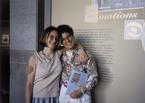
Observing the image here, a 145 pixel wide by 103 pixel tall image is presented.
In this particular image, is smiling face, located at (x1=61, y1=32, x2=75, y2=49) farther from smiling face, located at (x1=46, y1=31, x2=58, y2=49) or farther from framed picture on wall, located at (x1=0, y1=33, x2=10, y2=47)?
framed picture on wall, located at (x1=0, y1=33, x2=10, y2=47)

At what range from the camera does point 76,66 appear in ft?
11.0

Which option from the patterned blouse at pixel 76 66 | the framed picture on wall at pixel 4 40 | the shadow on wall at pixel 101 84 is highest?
the framed picture on wall at pixel 4 40

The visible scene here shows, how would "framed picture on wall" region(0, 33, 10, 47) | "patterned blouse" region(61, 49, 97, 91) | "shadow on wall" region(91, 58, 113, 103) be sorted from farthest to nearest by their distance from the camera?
"framed picture on wall" region(0, 33, 10, 47) → "shadow on wall" region(91, 58, 113, 103) → "patterned blouse" region(61, 49, 97, 91)

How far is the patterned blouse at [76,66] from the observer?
3316mm

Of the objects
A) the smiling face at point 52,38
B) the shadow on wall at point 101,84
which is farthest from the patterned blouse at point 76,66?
the shadow on wall at point 101,84

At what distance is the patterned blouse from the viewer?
332 centimetres

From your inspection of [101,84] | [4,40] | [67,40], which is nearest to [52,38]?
[67,40]

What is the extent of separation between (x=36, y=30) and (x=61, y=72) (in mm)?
1145

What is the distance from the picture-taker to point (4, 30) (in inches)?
198

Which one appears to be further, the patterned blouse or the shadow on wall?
the shadow on wall

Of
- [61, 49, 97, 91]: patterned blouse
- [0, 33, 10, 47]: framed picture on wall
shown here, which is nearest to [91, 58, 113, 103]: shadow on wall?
[61, 49, 97, 91]: patterned blouse

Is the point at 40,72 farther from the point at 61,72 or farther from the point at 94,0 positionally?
the point at 94,0

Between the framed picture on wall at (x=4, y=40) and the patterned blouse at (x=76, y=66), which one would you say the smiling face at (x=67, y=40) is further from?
the framed picture on wall at (x=4, y=40)

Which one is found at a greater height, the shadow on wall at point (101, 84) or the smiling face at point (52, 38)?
the smiling face at point (52, 38)
